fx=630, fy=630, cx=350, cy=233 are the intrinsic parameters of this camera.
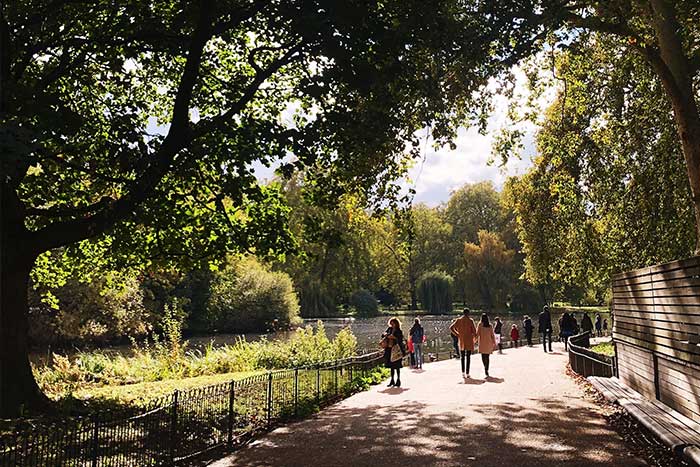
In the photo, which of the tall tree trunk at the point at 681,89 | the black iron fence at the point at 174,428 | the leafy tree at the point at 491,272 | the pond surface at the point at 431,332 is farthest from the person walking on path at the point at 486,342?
the leafy tree at the point at 491,272

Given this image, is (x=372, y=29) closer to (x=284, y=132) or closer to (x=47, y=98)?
(x=284, y=132)

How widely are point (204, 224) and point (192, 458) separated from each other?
6.81 m

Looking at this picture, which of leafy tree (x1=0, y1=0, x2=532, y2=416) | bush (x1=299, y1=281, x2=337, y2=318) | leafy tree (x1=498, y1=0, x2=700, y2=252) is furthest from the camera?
bush (x1=299, y1=281, x2=337, y2=318)

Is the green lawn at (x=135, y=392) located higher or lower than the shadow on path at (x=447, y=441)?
higher

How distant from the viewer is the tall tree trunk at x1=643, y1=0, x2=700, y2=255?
1228 centimetres

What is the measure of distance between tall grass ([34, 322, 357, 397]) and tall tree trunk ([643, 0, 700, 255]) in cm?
1347

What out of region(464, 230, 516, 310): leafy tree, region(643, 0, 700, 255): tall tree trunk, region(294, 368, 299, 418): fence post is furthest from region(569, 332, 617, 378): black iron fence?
region(464, 230, 516, 310): leafy tree

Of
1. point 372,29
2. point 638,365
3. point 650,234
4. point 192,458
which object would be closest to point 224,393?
point 192,458

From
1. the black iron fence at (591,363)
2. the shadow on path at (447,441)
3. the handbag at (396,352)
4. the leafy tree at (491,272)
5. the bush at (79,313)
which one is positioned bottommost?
the shadow on path at (447,441)

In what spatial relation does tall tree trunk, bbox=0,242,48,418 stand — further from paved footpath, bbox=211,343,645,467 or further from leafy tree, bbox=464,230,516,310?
leafy tree, bbox=464,230,516,310

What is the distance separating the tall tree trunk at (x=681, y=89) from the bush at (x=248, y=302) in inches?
1596

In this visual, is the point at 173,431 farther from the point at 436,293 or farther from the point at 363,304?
the point at 363,304

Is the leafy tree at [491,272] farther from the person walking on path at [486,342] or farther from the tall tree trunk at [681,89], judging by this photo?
the tall tree trunk at [681,89]

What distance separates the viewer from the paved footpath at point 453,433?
793cm
